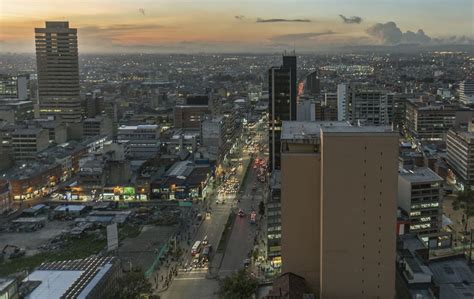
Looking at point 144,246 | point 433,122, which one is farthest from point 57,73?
point 144,246

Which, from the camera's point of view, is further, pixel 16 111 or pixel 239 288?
pixel 16 111

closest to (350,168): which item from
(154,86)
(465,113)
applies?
(465,113)

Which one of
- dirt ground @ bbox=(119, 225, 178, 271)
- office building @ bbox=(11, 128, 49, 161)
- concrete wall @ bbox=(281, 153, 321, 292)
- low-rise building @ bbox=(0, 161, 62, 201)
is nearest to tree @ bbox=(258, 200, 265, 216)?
dirt ground @ bbox=(119, 225, 178, 271)

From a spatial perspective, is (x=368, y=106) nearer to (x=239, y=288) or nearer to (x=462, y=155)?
(x=462, y=155)

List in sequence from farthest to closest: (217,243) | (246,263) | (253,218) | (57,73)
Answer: (57,73), (253,218), (217,243), (246,263)

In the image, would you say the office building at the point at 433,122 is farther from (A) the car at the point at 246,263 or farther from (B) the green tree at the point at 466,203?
(A) the car at the point at 246,263

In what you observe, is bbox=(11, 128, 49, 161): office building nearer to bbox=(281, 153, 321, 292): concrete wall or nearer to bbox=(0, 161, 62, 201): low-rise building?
bbox=(0, 161, 62, 201): low-rise building

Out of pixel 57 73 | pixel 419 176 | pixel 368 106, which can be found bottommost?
pixel 419 176
